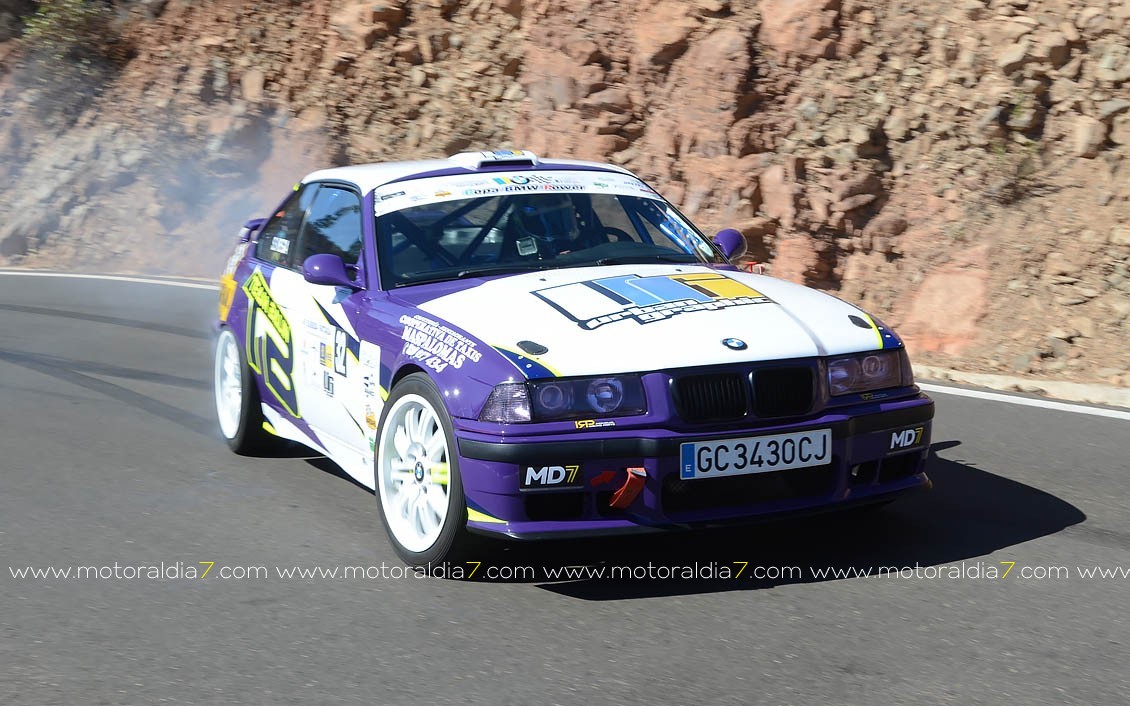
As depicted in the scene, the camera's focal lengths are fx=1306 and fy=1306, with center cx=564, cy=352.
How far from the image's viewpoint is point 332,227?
6184 mm

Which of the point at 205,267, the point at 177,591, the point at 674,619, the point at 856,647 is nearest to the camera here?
the point at 856,647

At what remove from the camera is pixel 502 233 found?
18.6 ft

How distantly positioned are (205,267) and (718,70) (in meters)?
6.91

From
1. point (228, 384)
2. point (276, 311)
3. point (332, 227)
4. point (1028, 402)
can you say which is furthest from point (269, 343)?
point (1028, 402)

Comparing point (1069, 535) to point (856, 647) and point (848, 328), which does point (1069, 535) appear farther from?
point (856, 647)

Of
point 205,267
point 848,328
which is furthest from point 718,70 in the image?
point 848,328

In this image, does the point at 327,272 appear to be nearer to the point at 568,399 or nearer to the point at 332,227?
the point at 332,227

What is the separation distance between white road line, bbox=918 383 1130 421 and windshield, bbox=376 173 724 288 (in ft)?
8.47

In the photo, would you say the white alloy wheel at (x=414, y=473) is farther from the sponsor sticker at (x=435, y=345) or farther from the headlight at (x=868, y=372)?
the headlight at (x=868, y=372)

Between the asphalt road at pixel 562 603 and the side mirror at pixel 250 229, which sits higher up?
the side mirror at pixel 250 229

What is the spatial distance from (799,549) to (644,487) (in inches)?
34.5

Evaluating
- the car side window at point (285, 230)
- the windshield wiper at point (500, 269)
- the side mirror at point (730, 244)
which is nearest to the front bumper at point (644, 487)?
the windshield wiper at point (500, 269)

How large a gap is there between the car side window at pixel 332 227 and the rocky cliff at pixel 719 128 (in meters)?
5.51

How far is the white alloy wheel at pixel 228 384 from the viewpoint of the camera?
6926 millimetres
